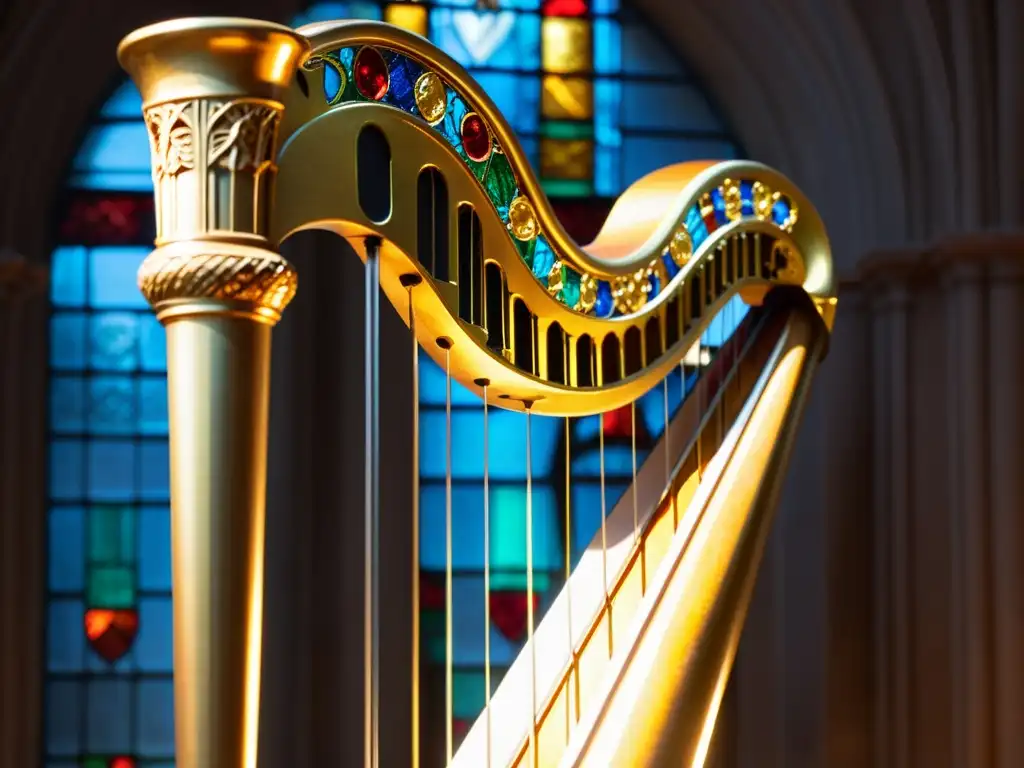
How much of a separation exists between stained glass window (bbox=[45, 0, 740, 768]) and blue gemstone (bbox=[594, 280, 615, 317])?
313 centimetres

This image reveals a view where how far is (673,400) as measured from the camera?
561 cm

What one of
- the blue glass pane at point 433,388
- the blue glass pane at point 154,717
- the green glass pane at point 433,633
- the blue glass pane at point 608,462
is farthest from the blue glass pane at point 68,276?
the blue glass pane at point 608,462

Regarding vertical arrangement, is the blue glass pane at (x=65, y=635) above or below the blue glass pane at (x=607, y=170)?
below

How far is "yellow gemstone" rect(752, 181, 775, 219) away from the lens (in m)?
3.14

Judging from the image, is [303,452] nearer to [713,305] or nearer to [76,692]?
[76,692]

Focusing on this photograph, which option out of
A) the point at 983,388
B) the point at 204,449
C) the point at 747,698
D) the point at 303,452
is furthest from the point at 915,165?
the point at 204,449

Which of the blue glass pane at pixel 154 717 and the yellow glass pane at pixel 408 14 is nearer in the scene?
the blue glass pane at pixel 154 717

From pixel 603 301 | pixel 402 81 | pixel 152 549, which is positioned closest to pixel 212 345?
pixel 402 81

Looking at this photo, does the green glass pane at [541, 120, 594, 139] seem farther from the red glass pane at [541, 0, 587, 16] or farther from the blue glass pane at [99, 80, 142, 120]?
the blue glass pane at [99, 80, 142, 120]

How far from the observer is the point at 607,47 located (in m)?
6.05

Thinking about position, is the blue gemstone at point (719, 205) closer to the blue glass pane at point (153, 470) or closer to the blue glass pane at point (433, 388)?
the blue glass pane at point (433, 388)

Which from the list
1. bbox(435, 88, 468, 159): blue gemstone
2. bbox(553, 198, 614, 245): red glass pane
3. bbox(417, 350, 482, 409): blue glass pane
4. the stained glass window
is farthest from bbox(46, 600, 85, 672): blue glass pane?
bbox(435, 88, 468, 159): blue gemstone

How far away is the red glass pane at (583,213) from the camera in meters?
5.89

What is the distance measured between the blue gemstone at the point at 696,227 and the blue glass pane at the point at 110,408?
3200 millimetres
